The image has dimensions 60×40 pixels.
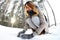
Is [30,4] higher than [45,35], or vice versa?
[30,4]

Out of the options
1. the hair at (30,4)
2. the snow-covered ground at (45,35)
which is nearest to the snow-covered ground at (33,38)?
the snow-covered ground at (45,35)

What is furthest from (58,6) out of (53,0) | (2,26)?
(2,26)

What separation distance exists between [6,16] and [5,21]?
2 centimetres

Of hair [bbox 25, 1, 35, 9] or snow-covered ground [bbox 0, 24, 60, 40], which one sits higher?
hair [bbox 25, 1, 35, 9]

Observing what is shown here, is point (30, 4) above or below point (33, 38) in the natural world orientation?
above

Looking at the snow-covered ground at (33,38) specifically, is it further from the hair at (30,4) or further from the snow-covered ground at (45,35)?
the hair at (30,4)

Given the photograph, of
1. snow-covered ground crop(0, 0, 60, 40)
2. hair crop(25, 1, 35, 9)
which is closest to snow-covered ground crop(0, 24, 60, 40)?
snow-covered ground crop(0, 0, 60, 40)

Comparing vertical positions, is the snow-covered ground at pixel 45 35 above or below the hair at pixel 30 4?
below

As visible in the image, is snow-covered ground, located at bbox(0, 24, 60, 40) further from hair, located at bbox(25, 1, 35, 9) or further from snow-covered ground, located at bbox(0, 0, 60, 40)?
hair, located at bbox(25, 1, 35, 9)

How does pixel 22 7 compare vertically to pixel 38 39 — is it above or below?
above

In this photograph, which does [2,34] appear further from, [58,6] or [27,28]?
[58,6]

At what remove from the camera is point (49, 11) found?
1.25 meters

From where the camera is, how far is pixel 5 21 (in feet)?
4.15

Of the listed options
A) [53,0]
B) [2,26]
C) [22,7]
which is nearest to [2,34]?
[2,26]
